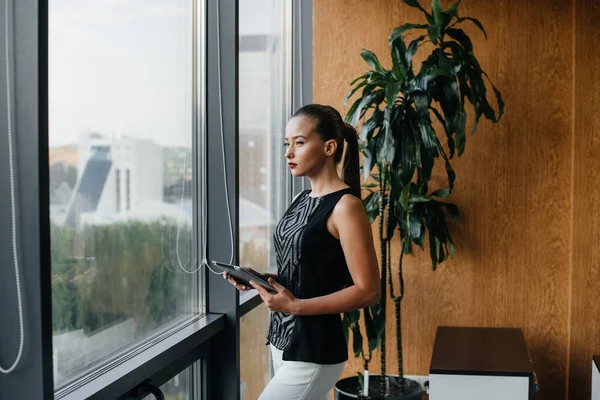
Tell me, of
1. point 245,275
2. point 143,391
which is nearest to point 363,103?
point 245,275

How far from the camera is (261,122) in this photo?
12.4 ft

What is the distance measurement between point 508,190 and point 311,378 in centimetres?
243

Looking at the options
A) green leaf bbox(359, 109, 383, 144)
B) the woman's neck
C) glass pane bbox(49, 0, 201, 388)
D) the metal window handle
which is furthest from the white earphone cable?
green leaf bbox(359, 109, 383, 144)

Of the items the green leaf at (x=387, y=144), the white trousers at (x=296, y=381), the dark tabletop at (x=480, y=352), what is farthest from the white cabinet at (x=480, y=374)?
the white trousers at (x=296, y=381)

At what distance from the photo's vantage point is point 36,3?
1520 millimetres

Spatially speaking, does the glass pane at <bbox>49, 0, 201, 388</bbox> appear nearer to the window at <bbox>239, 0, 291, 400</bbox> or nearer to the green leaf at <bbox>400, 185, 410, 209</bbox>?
the window at <bbox>239, 0, 291, 400</bbox>

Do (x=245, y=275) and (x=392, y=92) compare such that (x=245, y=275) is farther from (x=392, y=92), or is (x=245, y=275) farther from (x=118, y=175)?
(x=392, y=92)

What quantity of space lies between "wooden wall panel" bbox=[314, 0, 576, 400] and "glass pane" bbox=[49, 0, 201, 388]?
1.78 metres

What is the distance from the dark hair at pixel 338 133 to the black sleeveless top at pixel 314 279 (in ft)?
0.47

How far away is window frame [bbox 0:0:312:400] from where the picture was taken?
152 centimetres

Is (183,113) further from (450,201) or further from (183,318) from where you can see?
(450,201)

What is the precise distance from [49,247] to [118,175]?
64cm

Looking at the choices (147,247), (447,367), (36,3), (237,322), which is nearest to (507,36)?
(447,367)

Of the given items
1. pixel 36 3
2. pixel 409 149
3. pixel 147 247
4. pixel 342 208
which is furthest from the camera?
pixel 409 149
